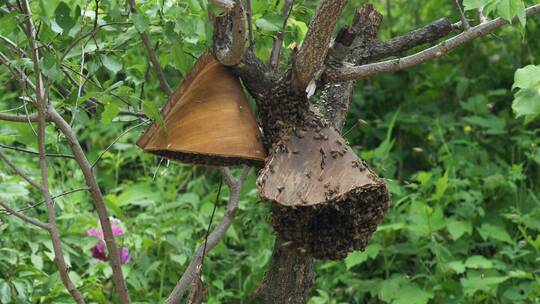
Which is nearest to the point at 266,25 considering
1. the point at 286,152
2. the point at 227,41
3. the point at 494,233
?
the point at 227,41

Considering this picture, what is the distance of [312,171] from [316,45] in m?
0.35

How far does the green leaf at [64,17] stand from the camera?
224 centimetres

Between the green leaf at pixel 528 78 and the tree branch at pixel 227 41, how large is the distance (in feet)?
2.45

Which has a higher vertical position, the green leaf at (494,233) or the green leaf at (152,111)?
the green leaf at (152,111)

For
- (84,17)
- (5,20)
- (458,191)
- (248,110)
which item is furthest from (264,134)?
(458,191)

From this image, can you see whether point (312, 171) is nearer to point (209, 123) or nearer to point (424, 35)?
point (209, 123)

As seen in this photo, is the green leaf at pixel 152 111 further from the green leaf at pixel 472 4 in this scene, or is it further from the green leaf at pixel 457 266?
the green leaf at pixel 457 266

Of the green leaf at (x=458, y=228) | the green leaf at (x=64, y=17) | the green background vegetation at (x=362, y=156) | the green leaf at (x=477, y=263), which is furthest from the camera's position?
Result: the green leaf at (x=458, y=228)

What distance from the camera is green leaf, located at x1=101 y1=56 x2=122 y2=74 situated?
2639mm

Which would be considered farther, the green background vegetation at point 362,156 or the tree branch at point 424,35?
the green background vegetation at point 362,156

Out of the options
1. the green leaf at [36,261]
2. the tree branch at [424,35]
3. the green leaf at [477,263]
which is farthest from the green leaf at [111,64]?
the green leaf at [477,263]

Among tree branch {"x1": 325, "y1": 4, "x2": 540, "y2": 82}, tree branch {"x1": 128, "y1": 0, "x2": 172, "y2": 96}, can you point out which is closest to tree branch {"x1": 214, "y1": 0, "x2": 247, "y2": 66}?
tree branch {"x1": 128, "y1": 0, "x2": 172, "y2": 96}

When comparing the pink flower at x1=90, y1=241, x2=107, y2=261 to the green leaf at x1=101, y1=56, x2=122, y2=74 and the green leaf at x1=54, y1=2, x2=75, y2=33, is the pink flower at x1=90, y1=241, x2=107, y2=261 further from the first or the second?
the green leaf at x1=54, y1=2, x2=75, y2=33

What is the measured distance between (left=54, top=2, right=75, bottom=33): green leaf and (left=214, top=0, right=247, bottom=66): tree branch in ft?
1.51
